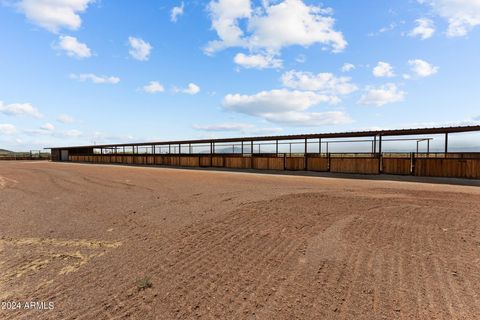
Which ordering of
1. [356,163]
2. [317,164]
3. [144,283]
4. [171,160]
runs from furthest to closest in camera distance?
1. [171,160]
2. [317,164]
3. [356,163]
4. [144,283]

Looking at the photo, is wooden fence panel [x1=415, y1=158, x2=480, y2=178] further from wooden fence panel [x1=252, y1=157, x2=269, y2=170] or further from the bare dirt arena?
→ wooden fence panel [x1=252, y1=157, x2=269, y2=170]

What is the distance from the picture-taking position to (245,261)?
429 centimetres

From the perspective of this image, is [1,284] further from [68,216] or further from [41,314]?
[68,216]

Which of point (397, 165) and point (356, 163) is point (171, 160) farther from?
point (397, 165)

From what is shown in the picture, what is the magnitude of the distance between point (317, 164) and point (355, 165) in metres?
2.77

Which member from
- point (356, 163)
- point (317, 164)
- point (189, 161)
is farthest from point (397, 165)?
point (189, 161)

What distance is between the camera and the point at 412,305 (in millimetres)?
3066

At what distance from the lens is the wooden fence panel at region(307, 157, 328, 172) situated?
2041 cm

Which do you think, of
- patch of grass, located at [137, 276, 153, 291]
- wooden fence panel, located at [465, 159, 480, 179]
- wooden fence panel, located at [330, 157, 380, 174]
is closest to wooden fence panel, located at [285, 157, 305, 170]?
wooden fence panel, located at [330, 157, 380, 174]

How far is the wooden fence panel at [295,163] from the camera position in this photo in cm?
2162

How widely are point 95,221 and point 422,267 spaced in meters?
7.05

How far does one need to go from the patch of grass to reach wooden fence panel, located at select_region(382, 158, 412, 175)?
18.2 m

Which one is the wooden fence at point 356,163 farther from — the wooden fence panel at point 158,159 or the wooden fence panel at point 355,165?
the wooden fence panel at point 158,159

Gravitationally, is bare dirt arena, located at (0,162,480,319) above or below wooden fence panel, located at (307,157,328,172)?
below
